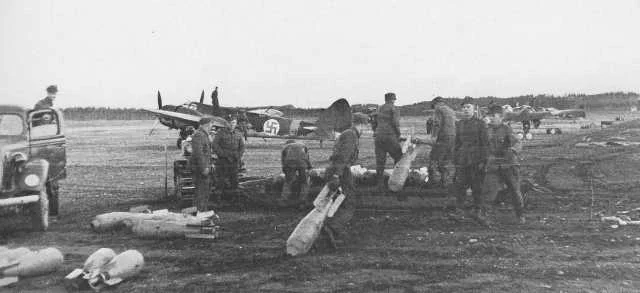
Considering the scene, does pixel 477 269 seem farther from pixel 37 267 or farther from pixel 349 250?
pixel 37 267

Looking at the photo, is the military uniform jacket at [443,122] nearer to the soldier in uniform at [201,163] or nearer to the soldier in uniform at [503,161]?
the soldier in uniform at [503,161]

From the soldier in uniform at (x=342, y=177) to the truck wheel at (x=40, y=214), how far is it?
13.8ft

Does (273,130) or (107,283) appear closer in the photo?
(107,283)

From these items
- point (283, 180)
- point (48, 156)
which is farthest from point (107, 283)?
point (283, 180)

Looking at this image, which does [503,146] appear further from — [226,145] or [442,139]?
[226,145]

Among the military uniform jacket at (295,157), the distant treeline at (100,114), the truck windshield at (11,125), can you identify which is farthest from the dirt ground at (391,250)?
the distant treeline at (100,114)

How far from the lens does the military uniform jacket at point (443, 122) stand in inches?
380

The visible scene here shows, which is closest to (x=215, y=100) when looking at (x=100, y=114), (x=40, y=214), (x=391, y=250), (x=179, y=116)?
(x=179, y=116)

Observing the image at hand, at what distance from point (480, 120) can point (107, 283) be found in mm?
5777

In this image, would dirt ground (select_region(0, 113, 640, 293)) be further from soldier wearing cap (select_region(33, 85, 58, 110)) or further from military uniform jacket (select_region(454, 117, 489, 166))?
soldier wearing cap (select_region(33, 85, 58, 110))

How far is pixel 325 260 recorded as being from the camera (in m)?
5.93

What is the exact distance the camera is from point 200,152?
815 cm

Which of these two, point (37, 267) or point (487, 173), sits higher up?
point (487, 173)

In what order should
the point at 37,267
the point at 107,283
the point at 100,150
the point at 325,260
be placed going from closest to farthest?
the point at 107,283, the point at 37,267, the point at 325,260, the point at 100,150
